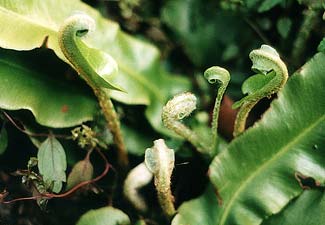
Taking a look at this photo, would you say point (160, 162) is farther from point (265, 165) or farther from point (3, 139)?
point (3, 139)

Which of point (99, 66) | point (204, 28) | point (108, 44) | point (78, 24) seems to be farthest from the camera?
point (204, 28)

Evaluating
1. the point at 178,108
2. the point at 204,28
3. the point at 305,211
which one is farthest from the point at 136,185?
the point at 204,28

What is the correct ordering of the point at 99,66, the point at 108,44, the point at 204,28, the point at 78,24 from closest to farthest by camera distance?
the point at 78,24 < the point at 99,66 < the point at 108,44 < the point at 204,28

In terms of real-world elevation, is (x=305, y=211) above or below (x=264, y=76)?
below

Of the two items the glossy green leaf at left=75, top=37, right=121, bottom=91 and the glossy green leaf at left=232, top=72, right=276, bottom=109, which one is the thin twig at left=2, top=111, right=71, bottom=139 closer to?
the glossy green leaf at left=75, top=37, right=121, bottom=91

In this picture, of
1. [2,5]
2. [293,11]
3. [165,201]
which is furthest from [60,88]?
[293,11]

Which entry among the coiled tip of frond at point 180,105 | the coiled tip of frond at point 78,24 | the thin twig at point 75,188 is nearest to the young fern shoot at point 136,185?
the thin twig at point 75,188

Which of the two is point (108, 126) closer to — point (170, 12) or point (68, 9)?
point (68, 9)
